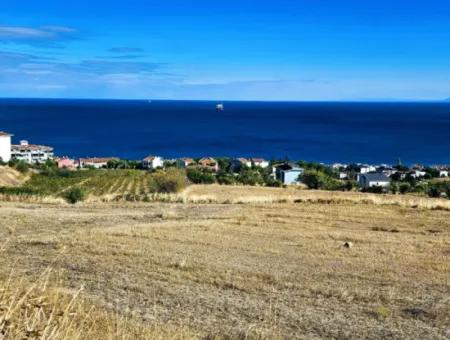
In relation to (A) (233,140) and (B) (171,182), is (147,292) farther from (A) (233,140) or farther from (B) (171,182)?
(A) (233,140)

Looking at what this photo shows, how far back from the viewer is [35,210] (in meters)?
18.8

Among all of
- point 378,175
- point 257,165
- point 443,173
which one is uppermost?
point 257,165

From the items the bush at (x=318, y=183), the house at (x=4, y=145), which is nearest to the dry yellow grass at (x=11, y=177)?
the bush at (x=318, y=183)

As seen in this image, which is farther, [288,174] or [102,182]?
[288,174]

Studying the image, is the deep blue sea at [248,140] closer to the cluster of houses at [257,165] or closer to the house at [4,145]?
the cluster of houses at [257,165]

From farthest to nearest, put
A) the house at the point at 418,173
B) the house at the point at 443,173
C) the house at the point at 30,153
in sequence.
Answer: the house at the point at 30,153
the house at the point at 443,173
the house at the point at 418,173

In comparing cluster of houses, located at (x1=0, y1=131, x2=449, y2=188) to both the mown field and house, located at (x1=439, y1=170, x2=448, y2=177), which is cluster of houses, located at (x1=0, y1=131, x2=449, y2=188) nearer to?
house, located at (x1=439, y1=170, x2=448, y2=177)

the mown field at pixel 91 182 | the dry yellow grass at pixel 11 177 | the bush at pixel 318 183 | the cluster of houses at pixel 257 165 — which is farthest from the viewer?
the cluster of houses at pixel 257 165

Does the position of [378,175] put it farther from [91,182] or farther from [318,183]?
[91,182]

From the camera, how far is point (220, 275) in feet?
33.2

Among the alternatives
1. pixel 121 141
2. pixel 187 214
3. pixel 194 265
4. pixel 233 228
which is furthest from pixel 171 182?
pixel 121 141

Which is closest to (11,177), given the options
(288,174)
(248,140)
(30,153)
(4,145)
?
(288,174)

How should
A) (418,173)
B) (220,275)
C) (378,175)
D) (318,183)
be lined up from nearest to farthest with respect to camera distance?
(220,275)
(318,183)
(378,175)
(418,173)

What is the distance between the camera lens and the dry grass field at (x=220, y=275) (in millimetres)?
5217
